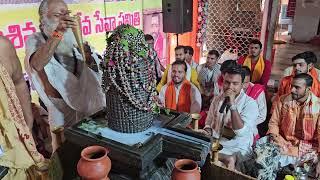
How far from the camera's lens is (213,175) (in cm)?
163

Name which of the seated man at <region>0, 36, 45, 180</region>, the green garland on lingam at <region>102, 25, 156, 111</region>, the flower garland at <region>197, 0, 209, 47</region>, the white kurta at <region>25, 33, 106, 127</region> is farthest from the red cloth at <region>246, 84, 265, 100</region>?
the flower garland at <region>197, 0, 209, 47</region>

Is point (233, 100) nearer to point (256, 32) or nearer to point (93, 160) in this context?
point (93, 160)

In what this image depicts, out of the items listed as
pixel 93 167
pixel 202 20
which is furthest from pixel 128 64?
pixel 202 20

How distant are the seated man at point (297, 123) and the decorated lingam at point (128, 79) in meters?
1.60

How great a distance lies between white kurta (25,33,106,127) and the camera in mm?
1895

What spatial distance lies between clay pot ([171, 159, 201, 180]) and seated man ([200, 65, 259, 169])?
1.30 m

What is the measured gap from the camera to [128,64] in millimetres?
1357

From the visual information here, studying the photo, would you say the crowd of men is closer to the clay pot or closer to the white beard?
the white beard

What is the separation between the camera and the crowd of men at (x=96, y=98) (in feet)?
5.44

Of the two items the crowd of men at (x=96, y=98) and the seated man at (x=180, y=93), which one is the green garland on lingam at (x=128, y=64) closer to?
the crowd of men at (x=96, y=98)

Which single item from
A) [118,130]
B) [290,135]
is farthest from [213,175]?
[290,135]

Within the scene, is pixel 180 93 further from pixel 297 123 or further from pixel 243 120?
pixel 297 123

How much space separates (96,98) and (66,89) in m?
0.21

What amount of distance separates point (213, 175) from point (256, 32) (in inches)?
148
